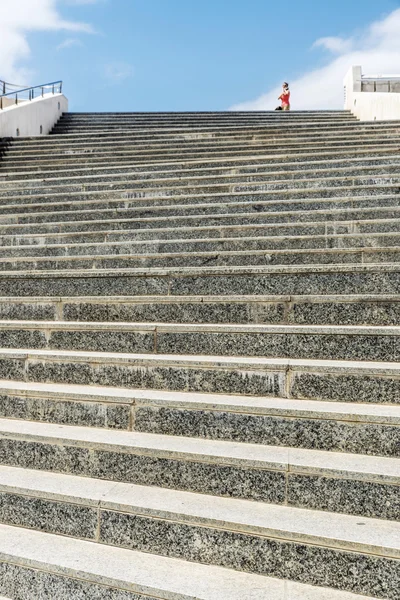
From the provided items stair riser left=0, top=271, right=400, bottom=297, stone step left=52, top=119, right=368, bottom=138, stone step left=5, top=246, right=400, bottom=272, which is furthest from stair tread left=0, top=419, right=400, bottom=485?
stone step left=52, top=119, right=368, bottom=138

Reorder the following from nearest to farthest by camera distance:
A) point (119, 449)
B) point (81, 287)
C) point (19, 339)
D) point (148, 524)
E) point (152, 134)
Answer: point (148, 524) → point (119, 449) → point (19, 339) → point (81, 287) → point (152, 134)

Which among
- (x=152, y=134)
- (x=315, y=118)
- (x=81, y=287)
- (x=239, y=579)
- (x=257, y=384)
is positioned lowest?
(x=239, y=579)

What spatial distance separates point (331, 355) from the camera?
324cm

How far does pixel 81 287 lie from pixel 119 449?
2.08 metres

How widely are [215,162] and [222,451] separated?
6177 mm

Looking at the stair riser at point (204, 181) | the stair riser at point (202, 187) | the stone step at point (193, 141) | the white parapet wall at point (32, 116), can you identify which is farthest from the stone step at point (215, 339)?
the white parapet wall at point (32, 116)

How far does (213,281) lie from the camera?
4188mm

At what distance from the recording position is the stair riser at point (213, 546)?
2078 millimetres

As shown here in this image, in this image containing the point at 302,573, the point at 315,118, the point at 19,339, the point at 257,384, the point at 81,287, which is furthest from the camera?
the point at 315,118

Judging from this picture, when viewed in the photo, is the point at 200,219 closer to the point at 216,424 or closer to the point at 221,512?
the point at 216,424

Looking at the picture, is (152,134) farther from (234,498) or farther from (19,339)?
(234,498)

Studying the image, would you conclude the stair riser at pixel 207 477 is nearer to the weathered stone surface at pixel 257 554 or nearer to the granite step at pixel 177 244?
the weathered stone surface at pixel 257 554

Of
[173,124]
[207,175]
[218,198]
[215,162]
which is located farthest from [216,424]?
[173,124]

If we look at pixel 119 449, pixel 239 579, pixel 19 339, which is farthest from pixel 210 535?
pixel 19 339
